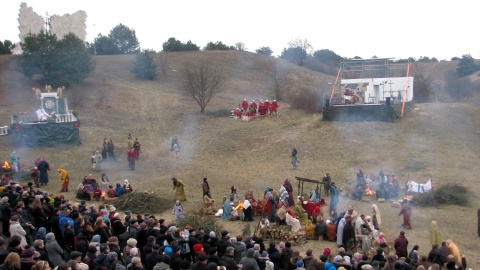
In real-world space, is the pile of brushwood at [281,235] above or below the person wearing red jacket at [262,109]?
below

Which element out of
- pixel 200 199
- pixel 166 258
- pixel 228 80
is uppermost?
pixel 228 80

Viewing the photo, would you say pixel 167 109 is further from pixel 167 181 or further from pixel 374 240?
pixel 374 240

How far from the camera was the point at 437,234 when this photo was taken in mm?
13812

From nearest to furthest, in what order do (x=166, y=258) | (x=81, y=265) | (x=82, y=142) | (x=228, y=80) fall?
(x=81, y=265)
(x=166, y=258)
(x=82, y=142)
(x=228, y=80)

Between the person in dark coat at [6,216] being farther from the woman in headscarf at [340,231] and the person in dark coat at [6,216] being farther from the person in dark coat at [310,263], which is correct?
the woman in headscarf at [340,231]

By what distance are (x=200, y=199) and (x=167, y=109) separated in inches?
856

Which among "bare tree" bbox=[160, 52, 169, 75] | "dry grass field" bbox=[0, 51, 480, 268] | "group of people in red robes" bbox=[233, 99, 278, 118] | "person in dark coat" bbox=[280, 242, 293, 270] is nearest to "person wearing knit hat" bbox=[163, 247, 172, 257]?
"person in dark coat" bbox=[280, 242, 293, 270]

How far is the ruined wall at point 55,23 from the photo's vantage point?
50406 millimetres

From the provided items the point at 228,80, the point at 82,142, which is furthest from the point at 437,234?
the point at 228,80

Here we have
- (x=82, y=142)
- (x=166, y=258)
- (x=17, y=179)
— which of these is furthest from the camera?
(x=82, y=142)

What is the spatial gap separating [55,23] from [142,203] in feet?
129

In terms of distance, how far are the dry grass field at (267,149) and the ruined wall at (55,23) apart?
929 centimetres

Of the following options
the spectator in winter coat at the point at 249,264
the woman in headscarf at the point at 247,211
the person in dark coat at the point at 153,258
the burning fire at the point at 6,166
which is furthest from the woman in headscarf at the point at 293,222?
the burning fire at the point at 6,166

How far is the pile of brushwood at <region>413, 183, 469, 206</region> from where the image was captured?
63.3 feet
